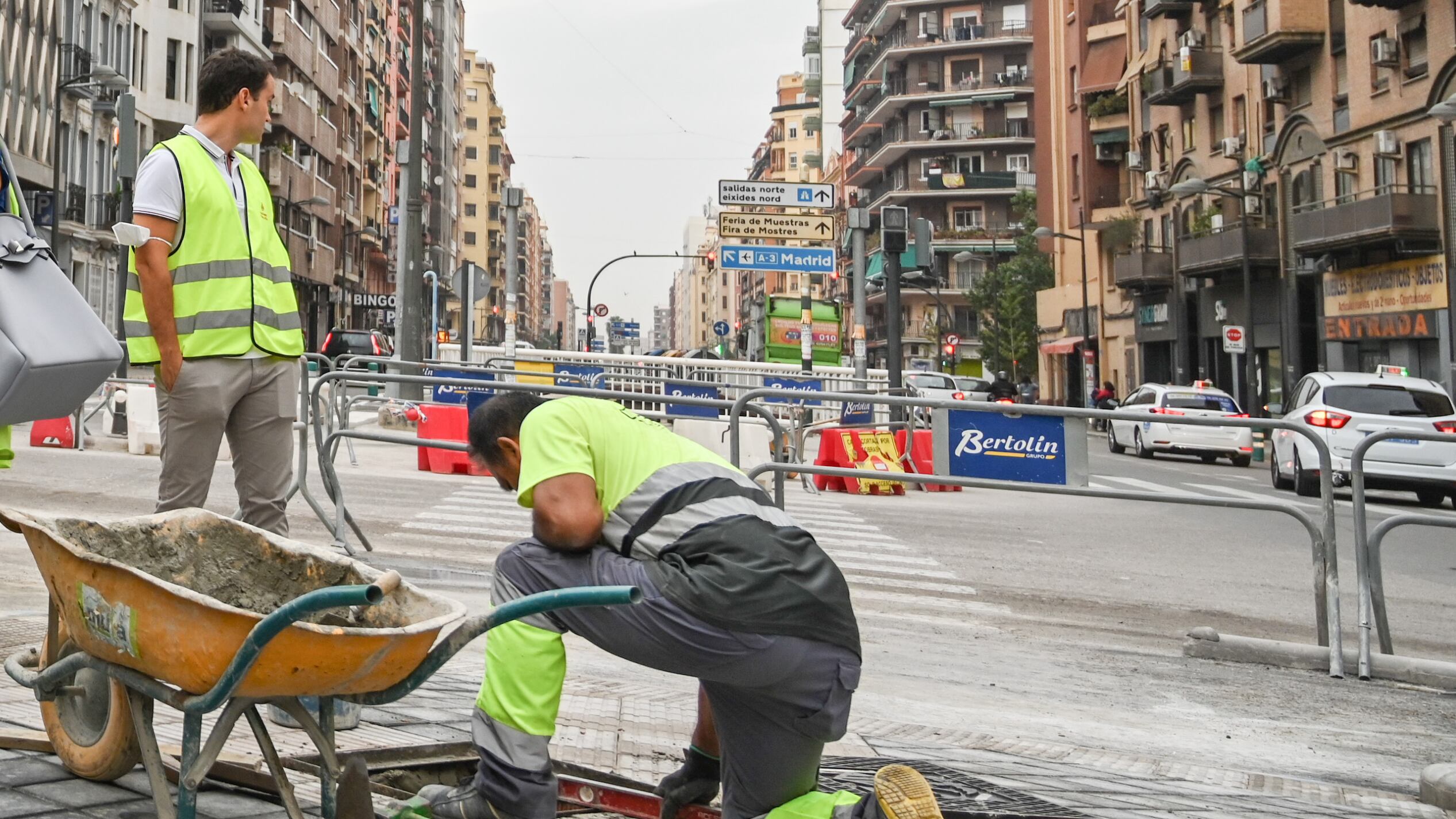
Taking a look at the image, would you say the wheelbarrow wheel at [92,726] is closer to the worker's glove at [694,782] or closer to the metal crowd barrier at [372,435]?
the worker's glove at [694,782]

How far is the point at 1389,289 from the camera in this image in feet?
123

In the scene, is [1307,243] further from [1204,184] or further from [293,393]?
[293,393]

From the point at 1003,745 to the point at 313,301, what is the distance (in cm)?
6897

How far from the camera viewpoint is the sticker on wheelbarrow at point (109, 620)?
3322 millimetres

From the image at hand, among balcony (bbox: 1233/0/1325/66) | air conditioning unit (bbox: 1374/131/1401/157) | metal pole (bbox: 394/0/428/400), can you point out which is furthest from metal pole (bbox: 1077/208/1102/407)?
metal pole (bbox: 394/0/428/400)

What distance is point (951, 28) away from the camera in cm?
9106

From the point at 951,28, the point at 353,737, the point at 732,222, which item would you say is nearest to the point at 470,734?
the point at 353,737

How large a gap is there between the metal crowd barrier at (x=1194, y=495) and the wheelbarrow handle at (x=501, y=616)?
4679mm

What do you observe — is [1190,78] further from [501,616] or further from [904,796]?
[501,616]

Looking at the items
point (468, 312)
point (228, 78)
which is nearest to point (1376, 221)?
point (468, 312)

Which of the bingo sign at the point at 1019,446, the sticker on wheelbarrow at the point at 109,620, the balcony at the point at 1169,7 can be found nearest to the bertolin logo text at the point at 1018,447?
the bingo sign at the point at 1019,446

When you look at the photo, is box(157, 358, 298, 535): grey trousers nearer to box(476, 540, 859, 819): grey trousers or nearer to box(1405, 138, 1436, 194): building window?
box(476, 540, 859, 819): grey trousers

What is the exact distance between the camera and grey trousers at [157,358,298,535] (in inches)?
205

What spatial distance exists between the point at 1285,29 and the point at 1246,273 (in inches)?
262
